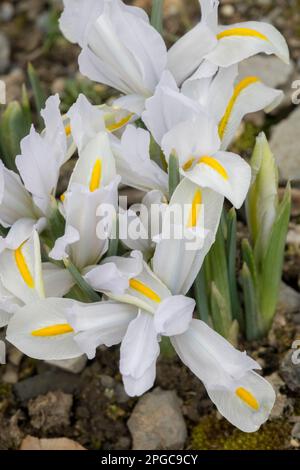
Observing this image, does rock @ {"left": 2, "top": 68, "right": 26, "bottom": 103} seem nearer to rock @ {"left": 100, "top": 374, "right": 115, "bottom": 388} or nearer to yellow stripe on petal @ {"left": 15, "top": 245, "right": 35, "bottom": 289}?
rock @ {"left": 100, "top": 374, "right": 115, "bottom": 388}

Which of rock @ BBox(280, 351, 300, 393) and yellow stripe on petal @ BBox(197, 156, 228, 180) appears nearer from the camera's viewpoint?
yellow stripe on petal @ BBox(197, 156, 228, 180)

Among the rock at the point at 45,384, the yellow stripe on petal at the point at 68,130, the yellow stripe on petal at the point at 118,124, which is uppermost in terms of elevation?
the yellow stripe on petal at the point at 68,130

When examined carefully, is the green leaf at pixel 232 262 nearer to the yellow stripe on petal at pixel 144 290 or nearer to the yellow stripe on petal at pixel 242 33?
the yellow stripe on petal at pixel 144 290

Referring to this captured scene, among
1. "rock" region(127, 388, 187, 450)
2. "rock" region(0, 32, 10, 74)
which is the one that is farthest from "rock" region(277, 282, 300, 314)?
"rock" region(0, 32, 10, 74)

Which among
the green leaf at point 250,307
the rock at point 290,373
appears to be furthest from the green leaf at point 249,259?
the rock at point 290,373

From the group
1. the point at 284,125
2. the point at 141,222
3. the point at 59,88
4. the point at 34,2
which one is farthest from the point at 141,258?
the point at 34,2
